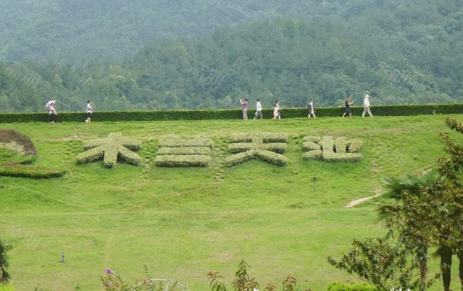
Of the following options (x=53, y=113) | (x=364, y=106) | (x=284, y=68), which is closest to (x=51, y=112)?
(x=53, y=113)

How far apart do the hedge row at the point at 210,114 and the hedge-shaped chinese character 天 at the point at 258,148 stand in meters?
6.21

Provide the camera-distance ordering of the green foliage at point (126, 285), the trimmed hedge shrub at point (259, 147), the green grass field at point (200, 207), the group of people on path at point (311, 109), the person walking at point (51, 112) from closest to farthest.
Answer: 1. the green foliage at point (126, 285)
2. the green grass field at point (200, 207)
3. the trimmed hedge shrub at point (259, 147)
4. the group of people on path at point (311, 109)
5. the person walking at point (51, 112)

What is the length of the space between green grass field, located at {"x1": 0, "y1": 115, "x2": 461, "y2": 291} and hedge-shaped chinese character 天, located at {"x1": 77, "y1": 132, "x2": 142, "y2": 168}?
355mm

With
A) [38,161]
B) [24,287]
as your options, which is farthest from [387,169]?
[24,287]

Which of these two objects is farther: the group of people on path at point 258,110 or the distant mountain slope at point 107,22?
the distant mountain slope at point 107,22

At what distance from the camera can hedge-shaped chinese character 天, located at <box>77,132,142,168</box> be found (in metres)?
39.9

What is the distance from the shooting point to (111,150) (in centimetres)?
4056

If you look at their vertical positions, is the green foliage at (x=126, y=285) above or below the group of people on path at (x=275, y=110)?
below

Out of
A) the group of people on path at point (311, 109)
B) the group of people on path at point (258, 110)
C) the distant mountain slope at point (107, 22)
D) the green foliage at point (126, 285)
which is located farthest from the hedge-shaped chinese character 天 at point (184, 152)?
the distant mountain slope at point (107, 22)

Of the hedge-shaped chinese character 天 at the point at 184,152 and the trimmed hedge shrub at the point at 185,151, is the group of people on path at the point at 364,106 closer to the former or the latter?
the hedge-shaped chinese character 天 at the point at 184,152

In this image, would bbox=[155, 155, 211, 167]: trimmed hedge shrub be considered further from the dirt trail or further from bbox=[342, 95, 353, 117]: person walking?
bbox=[342, 95, 353, 117]: person walking

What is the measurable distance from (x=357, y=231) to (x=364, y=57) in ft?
190

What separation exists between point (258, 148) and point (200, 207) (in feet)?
19.6

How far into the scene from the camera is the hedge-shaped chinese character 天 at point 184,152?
130 ft
